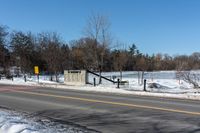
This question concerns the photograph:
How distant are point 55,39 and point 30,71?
1013 cm

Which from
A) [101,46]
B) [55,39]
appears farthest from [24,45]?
[101,46]

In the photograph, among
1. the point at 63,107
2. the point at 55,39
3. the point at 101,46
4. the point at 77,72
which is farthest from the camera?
the point at 55,39

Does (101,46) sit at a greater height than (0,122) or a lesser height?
greater

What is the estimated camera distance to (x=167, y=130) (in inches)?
341

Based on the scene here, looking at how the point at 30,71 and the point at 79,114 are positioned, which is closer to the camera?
the point at 79,114

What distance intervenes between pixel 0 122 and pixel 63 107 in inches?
193

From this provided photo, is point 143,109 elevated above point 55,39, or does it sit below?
below

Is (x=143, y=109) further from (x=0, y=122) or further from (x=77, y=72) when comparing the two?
(x=77, y=72)

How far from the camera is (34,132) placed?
7.62m

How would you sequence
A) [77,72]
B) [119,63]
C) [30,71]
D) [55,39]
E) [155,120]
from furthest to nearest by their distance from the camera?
[119,63], [30,71], [55,39], [77,72], [155,120]

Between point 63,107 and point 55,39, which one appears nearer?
point 63,107

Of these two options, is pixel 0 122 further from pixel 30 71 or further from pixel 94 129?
pixel 30 71

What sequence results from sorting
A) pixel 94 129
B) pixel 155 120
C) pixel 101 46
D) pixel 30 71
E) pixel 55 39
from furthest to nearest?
1. pixel 30 71
2. pixel 55 39
3. pixel 101 46
4. pixel 155 120
5. pixel 94 129

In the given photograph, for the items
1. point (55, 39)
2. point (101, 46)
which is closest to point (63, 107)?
point (101, 46)
